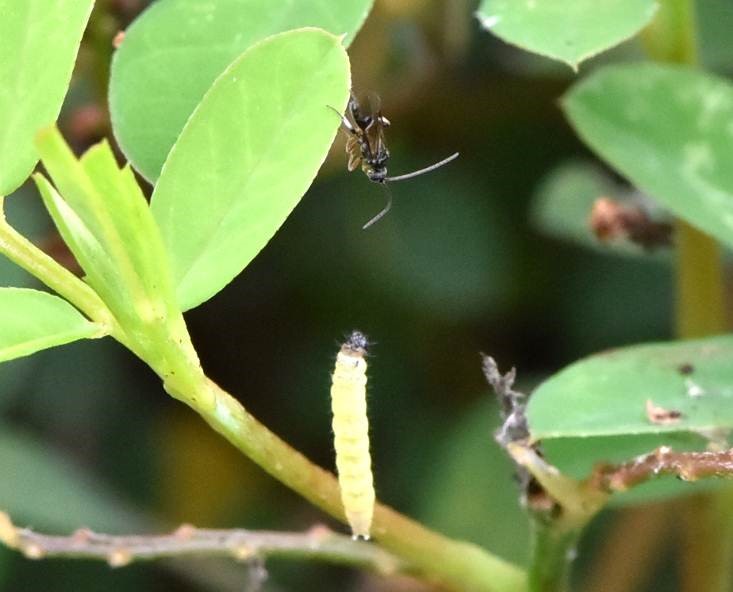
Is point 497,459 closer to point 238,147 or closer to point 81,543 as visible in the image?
point 81,543

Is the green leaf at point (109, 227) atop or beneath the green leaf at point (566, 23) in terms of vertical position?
atop

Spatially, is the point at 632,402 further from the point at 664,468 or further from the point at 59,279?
the point at 59,279

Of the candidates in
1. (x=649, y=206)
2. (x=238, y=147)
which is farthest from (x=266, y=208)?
(x=649, y=206)

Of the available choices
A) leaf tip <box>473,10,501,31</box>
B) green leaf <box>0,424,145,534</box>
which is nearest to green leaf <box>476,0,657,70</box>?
leaf tip <box>473,10,501,31</box>

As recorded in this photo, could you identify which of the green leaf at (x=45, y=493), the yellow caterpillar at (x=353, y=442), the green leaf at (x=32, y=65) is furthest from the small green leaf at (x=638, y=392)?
the green leaf at (x=45, y=493)

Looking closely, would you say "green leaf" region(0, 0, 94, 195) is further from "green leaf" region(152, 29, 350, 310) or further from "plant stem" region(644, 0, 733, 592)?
"plant stem" region(644, 0, 733, 592)

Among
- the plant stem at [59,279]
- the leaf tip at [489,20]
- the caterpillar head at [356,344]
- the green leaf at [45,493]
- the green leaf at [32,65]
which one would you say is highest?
the green leaf at [32,65]

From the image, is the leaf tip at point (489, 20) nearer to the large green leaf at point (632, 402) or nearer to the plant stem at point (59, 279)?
the large green leaf at point (632, 402)
